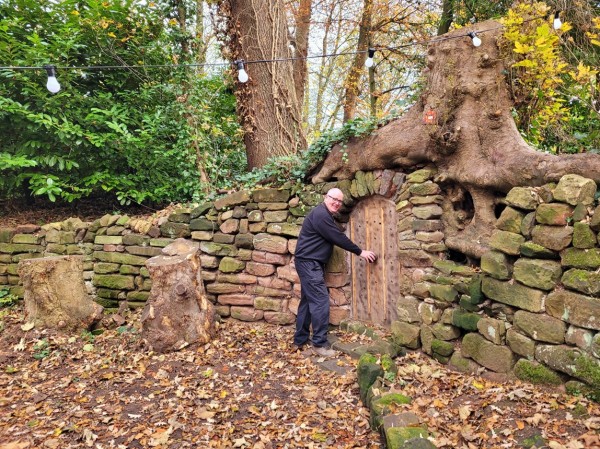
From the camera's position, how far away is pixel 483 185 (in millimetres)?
4117

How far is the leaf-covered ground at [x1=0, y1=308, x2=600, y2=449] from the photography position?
9.41ft

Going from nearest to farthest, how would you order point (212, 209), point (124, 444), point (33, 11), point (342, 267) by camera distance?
point (124, 444) → point (342, 267) → point (212, 209) → point (33, 11)

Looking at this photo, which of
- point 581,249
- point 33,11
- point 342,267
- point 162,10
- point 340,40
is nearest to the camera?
point 581,249

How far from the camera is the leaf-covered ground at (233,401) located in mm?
2869

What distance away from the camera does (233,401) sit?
3895 mm

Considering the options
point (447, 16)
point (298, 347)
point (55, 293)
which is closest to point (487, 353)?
point (298, 347)

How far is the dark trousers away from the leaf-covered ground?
0.24m

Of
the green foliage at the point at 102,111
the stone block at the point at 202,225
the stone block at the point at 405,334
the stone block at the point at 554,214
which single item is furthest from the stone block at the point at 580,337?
the green foliage at the point at 102,111

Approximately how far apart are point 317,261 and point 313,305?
1.67ft

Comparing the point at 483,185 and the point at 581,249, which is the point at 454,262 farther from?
the point at 581,249

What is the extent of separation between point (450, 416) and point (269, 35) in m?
5.91

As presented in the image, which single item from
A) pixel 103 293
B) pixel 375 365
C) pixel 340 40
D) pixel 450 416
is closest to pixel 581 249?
pixel 450 416

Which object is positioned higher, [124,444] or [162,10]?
[162,10]

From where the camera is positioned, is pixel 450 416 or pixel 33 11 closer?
pixel 450 416
